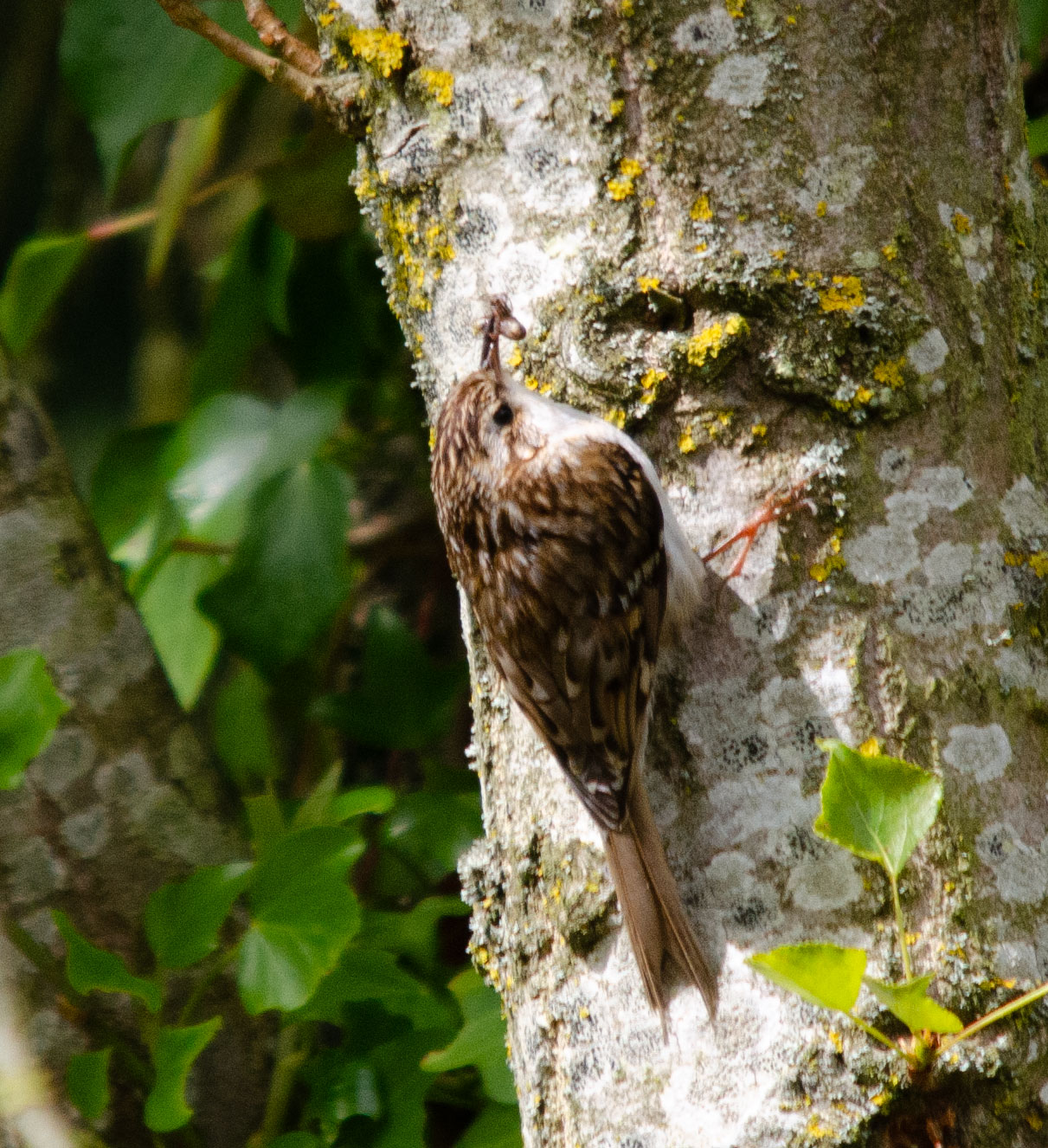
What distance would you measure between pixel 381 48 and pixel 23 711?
0.83 m

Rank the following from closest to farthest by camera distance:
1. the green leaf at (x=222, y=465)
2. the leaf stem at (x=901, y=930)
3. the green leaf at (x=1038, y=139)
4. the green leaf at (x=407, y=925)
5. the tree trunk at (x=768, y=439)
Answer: the leaf stem at (x=901, y=930) < the tree trunk at (x=768, y=439) < the green leaf at (x=407, y=925) < the green leaf at (x=1038, y=139) < the green leaf at (x=222, y=465)

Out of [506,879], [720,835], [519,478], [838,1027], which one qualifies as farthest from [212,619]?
[838,1027]

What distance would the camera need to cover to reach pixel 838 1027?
1.15m

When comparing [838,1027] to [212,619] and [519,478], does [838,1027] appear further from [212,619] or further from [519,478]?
[212,619]

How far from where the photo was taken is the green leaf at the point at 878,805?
3.34 ft

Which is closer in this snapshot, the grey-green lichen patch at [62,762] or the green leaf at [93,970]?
the green leaf at [93,970]

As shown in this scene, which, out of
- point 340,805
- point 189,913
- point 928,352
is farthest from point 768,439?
point 189,913

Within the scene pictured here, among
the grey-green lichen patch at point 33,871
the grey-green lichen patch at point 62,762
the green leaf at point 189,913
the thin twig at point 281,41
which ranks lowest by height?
the grey-green lichen patch at point 33,871

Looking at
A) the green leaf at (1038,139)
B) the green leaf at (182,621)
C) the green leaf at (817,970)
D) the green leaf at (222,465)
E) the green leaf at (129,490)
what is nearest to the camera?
the green leaf at (817,970)

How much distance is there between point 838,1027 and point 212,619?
1.15 metres

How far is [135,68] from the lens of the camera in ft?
5.93

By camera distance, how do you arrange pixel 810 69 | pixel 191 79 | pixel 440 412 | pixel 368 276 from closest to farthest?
pixel 810 69, pixel 440 412, pixel 191 79, pixel 368 276

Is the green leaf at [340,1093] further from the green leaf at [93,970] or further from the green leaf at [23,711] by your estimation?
the green leaf at [23,711]

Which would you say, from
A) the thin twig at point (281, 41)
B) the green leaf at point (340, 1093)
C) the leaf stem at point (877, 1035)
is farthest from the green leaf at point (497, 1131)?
the thin twig at point (281, 41)
